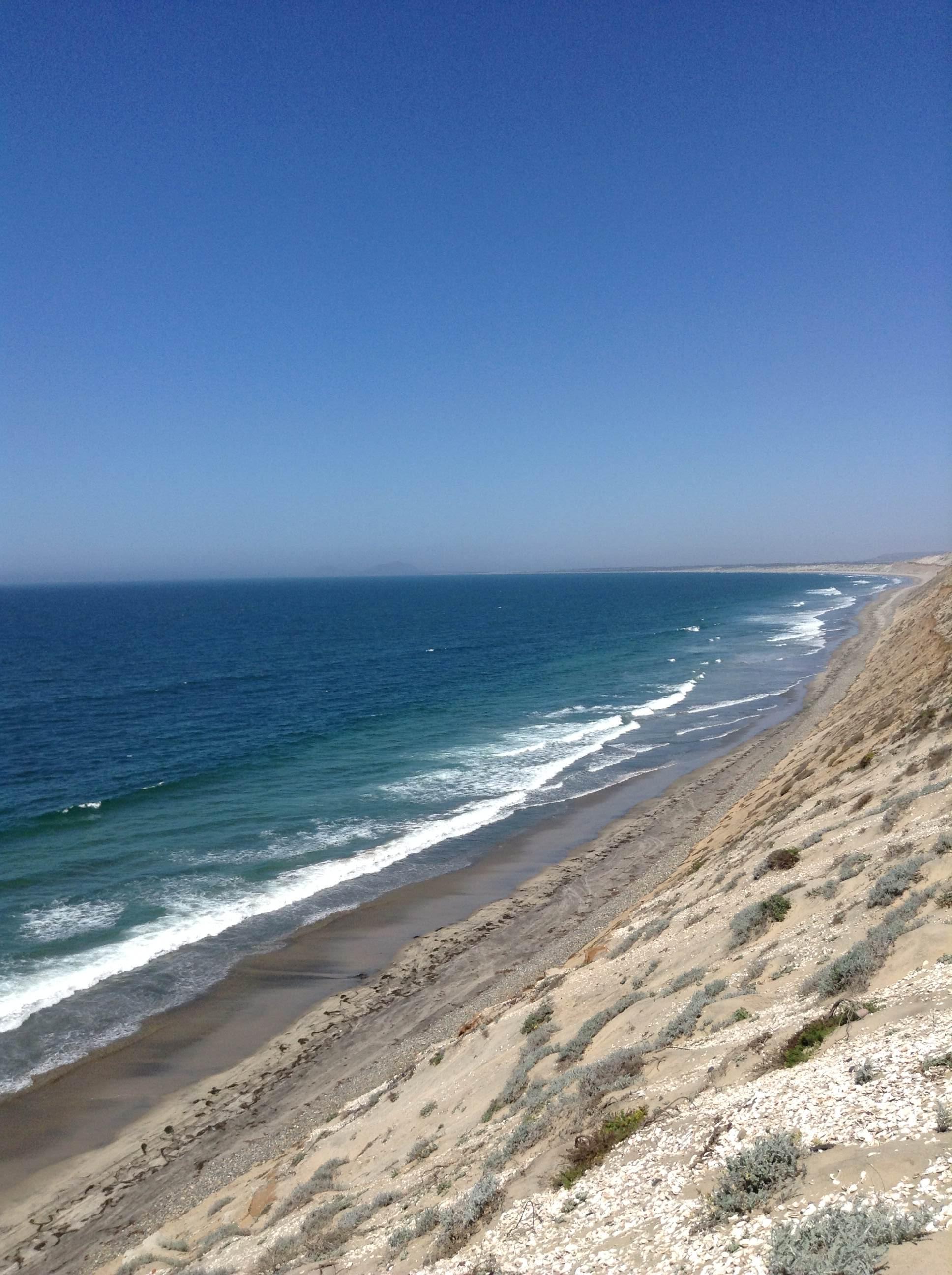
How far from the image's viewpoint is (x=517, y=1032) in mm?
14953

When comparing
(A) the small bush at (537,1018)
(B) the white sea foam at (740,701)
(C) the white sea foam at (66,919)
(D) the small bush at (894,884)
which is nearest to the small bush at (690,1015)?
(D) the small bush at (894,884)

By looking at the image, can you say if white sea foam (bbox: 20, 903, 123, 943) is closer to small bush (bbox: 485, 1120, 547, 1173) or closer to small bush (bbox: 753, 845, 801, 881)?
small bush (bbox: 485, 1120, 547, 1173)

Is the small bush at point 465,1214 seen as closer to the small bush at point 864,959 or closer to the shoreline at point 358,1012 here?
the small bush at point 864,959

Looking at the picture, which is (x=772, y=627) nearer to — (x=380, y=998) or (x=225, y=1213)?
(x=380, y=998)

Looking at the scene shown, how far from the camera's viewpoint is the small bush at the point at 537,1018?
14.8 meters

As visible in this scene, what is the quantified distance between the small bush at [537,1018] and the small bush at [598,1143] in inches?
240

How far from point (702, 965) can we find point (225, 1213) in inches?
368

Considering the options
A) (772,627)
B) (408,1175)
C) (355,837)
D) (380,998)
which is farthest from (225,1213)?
(772,627)

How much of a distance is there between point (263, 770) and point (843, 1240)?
3847cm

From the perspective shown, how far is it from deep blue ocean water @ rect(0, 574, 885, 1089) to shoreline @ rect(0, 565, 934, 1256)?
1.44 m

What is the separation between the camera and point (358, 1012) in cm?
2042

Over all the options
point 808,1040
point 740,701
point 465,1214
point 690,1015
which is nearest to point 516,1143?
point 465,1214

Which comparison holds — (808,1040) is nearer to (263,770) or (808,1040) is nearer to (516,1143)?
(516,1143)

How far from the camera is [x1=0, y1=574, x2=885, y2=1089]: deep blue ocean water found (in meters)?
23.3
